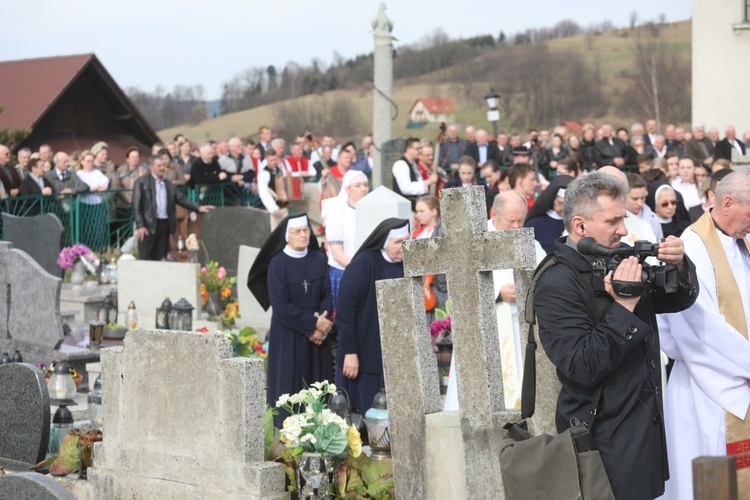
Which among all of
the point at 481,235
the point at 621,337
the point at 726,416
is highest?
the point at 481,235

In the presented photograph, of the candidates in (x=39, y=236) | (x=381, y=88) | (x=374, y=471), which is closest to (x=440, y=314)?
(x=374, y=471)

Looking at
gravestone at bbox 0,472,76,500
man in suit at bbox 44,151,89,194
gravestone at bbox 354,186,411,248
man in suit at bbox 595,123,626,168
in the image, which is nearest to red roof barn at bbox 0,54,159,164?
man in suit at bbox 44,151,89,194

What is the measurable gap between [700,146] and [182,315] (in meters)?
13.0

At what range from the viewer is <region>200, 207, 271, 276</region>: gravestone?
48.9 ft

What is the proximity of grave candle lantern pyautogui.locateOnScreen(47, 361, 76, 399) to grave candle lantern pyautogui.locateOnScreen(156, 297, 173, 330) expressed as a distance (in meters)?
2.71

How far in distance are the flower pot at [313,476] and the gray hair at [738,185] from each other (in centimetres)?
244

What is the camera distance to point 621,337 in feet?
14.6

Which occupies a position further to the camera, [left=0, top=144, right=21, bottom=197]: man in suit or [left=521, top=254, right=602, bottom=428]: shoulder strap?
[left=0, top=144, right=21, bottom=197]: man in suit

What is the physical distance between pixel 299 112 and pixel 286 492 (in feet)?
184

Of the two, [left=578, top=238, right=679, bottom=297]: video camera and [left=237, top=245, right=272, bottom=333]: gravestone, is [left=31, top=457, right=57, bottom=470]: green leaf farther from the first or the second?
[left=237, top=245, right=272, bottom=333]: gravestone

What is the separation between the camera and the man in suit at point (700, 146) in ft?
71.2

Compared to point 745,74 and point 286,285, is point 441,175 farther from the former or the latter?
point 745,74

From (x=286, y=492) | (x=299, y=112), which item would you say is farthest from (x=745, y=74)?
(x=299, y=112)

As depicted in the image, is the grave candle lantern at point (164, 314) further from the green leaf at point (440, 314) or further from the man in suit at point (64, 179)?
the man in suit at point (64, 179)
